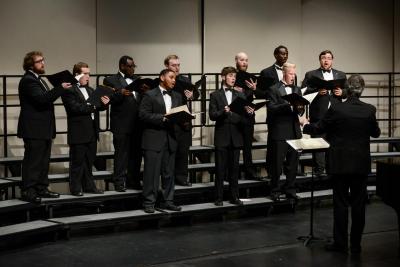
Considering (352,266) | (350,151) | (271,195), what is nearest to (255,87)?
(271,195)

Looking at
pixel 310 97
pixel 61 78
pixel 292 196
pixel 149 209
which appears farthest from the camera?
pixel 292 196

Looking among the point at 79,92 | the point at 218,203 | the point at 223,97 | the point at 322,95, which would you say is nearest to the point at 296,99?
the point at 223,97

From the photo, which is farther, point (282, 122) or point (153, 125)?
point (282, 122)

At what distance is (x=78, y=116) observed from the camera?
8484 mm

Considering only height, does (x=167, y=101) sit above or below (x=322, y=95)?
below

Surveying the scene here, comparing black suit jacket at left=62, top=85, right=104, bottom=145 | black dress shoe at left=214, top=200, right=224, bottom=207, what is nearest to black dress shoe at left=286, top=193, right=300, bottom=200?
black dress shoe at left=214, top=200, right=224, bottom=207

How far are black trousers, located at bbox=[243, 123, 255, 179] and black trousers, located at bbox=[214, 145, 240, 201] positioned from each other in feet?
1.73

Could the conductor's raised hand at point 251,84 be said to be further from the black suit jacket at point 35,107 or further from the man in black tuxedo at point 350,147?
the black suit jacket at point 35,107

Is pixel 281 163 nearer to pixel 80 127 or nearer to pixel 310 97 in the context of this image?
pixel 310 97

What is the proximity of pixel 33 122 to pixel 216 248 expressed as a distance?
7.66 ft

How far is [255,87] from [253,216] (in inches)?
62.5

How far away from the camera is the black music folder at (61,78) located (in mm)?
7975

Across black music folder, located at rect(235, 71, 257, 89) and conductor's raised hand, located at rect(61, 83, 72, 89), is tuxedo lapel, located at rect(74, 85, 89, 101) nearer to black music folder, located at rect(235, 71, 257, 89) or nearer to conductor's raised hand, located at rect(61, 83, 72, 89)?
conductor's raised hand, located at rect(61, 83, 72, 89)

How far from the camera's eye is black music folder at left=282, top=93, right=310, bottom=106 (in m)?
8.70
